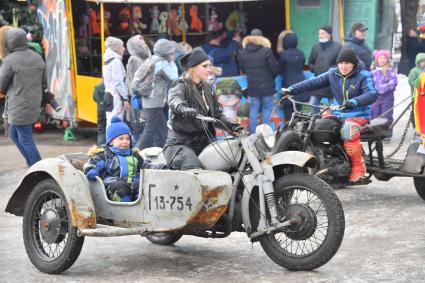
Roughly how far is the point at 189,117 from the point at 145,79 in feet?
18.6

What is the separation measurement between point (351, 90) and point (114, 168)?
3719mm

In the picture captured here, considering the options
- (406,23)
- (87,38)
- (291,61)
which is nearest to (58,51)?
(87,38)

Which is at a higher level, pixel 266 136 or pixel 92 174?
pixel 266 136

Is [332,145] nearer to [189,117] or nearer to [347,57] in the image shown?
[347,57]

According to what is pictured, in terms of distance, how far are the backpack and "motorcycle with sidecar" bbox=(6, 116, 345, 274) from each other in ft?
18.1

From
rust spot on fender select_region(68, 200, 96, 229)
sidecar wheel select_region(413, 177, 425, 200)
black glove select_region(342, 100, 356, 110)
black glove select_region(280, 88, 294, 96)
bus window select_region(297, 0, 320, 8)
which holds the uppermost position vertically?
bus window select_region(297, 0, 320, 8)

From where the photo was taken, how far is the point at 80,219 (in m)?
7.05

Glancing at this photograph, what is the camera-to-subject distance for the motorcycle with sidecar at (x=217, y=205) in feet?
22.5

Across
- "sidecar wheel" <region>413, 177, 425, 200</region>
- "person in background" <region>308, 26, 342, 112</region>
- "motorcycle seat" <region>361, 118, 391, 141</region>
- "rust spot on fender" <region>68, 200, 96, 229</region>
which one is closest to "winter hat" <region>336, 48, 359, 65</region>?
"motorcycle seat" <region>361, 118, 391, 141</region>

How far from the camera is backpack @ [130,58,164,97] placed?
42.0 feet

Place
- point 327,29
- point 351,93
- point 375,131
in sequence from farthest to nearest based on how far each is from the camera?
point 327,29
point 351,93
point 375,131

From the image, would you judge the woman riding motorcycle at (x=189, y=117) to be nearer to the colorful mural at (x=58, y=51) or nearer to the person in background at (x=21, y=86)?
the person in background at (x=21, y=86)

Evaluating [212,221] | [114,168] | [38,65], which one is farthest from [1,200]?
[212,221]

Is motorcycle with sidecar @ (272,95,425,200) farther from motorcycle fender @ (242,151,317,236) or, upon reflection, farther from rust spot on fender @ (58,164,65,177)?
rust spot on fender @ (58,164,65,177)
